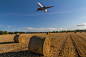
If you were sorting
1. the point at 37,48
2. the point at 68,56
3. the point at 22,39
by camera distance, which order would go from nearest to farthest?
the point at 68,56, the point at 37,48, the point at 22,39

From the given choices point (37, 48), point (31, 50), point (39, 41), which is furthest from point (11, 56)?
point (39, 41)

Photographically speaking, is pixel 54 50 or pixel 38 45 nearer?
pixel 38 45

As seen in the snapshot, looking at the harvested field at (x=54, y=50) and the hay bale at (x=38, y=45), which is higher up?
the hay bale at (x=38, y=45)

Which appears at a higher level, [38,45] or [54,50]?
[38,45]

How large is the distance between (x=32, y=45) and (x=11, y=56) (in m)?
2.03

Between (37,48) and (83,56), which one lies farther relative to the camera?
(37,48)

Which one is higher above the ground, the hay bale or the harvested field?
the hay bale

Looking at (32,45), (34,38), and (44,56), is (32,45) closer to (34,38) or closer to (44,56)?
(34,38)

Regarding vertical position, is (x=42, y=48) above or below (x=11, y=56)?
above

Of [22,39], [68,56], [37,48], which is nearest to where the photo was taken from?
[68,56]

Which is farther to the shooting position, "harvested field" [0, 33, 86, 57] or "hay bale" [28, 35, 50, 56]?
"harvested field" [0, 33, 86, 57]

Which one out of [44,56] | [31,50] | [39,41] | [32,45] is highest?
[39,41]

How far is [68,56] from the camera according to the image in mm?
4855

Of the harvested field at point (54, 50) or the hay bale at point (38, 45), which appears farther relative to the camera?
the harvested field at point (54, 50)
